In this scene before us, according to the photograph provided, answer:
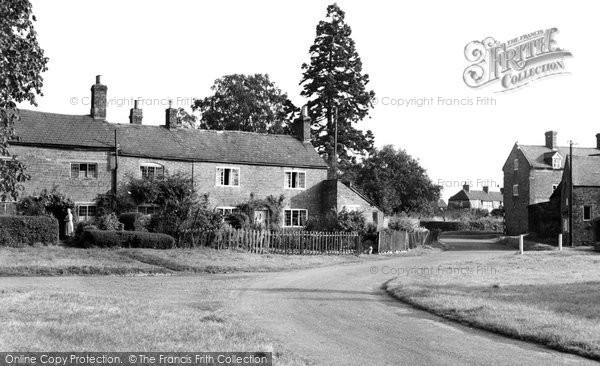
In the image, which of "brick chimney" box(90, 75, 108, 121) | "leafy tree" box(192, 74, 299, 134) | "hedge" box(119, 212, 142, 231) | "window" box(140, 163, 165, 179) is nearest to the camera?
"hedge" box(119, 212, 142, 231)

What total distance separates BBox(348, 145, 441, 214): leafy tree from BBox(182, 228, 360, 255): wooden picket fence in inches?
1256

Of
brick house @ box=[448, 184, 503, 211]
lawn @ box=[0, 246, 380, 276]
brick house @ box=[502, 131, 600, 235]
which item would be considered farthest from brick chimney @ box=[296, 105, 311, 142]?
brick house @ box=[448, 184, 503, 211]

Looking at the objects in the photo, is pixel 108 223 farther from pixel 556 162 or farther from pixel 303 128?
pixel 556 162

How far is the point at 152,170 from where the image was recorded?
139 ft

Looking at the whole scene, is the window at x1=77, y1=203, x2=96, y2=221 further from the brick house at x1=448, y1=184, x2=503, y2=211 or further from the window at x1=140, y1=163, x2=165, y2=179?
the brick house at x1=448, y1=184, x2=503, y2=211

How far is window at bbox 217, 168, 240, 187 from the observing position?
44.8m

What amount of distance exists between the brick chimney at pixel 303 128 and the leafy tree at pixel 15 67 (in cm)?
4007

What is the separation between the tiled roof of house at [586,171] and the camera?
54.7m

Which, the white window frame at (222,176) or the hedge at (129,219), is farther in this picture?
the white window frame at (222,176)

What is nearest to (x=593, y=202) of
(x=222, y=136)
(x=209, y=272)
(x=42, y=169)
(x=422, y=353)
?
(x=222, y=136)

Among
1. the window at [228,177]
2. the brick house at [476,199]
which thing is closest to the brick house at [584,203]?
the window at [228,177]

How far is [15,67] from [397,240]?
3535 centimetres

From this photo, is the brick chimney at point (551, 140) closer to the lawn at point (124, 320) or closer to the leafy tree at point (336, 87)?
the leafy tree at point (336, 87)

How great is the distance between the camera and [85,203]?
130ft
